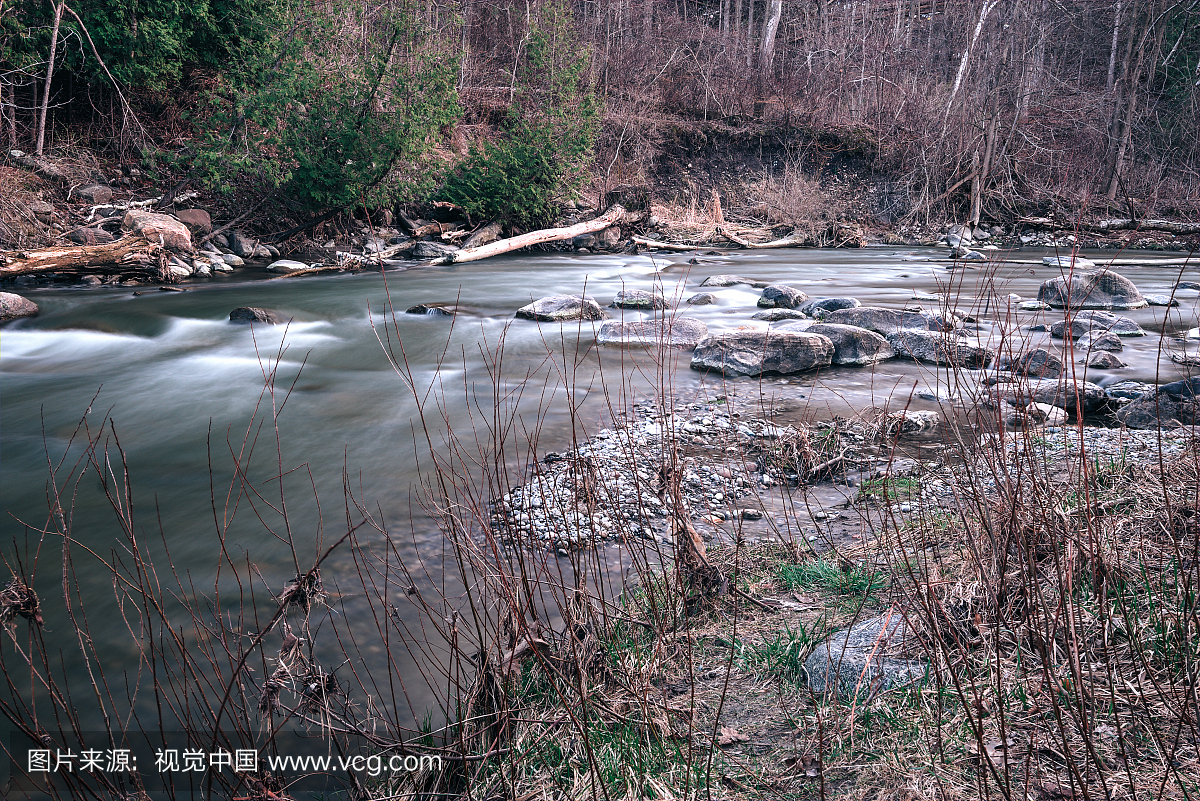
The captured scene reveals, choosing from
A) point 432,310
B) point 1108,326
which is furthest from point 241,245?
point 1108,326

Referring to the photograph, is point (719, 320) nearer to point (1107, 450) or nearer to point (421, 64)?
point (1107, 450)

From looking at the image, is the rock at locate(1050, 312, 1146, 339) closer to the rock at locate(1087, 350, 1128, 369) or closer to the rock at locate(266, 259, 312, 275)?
the rock at locate(1087, 350, 1128, 369)

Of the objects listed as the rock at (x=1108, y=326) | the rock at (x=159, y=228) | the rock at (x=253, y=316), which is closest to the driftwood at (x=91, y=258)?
the rock at (x=159, y=228)

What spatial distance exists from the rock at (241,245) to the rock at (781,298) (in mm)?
9458

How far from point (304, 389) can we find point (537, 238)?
10330 millimetres

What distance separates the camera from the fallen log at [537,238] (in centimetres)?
1497

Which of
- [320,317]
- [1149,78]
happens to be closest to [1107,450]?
[320,317]

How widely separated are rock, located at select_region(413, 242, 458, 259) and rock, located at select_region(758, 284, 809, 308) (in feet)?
23.9

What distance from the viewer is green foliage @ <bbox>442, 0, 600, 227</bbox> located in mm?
15602

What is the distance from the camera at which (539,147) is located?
1565 cm

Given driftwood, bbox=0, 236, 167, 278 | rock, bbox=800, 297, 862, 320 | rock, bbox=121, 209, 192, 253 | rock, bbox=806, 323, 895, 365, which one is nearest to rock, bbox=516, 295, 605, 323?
rock, bbox=800, 297, 862, 320

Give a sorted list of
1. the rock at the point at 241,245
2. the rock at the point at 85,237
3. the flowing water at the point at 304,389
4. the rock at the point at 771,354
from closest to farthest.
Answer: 1. the flowing water at the point at 304,389
2. the rock at the point at 771,354
3. the rock at the point at 85,237
4. the rock at the point at 241,245

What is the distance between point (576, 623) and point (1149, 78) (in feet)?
100

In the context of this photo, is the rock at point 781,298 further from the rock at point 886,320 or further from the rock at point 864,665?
the rock at point 864,665
